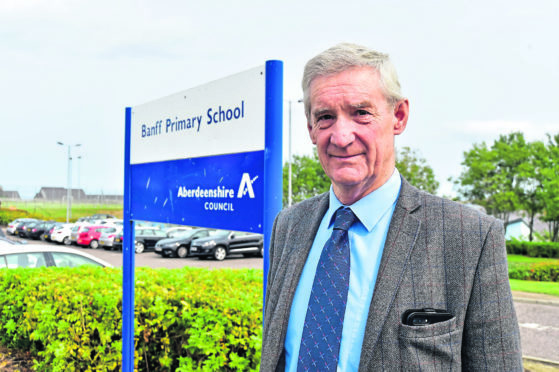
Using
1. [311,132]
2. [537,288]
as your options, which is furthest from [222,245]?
[311,132]

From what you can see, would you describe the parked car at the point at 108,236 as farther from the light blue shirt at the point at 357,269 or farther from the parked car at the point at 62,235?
the light blue shirt at the point at 357,269

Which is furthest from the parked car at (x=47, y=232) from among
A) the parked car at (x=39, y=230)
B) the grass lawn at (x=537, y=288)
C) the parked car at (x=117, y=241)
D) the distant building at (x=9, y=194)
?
the grass lawn at (x=537, y=288)

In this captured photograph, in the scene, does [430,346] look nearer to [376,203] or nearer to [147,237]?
[376,203]

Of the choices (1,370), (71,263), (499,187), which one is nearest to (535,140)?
(499,187)

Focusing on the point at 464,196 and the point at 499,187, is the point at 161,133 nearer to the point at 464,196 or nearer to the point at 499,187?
the point at 499,187

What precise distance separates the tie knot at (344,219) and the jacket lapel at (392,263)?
0.44ft

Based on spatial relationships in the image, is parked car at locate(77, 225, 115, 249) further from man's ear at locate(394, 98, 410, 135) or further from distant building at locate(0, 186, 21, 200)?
distant building at locate(0, 186, 21, 200)

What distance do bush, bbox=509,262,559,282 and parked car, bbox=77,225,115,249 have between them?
21.2 meters

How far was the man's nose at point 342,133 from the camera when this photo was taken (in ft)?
5.27

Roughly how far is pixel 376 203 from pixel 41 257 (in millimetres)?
7913

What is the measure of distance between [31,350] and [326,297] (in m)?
5.23

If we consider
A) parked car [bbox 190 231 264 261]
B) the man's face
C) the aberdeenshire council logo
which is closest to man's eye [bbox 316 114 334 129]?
the man's face

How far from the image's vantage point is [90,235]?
29.0 metres

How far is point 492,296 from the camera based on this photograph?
1.39 m
